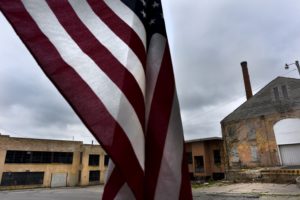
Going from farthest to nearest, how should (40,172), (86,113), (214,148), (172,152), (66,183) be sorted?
(66,183) → (40,172) → (214,148) → (172,152) → (86,113)

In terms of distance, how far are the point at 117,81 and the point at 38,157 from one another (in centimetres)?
3832

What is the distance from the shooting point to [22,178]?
3288cm

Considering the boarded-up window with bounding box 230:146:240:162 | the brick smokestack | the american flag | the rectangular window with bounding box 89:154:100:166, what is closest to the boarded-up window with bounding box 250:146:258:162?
the boarded-up window with bounding box 230:146:240:162

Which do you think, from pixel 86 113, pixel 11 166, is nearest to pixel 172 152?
pixel 86 113

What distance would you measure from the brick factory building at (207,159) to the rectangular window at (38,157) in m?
20.0

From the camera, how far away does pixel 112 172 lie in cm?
169

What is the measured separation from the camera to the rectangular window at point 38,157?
3294 centimetres

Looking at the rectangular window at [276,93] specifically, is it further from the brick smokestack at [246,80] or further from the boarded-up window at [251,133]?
the boarded-up window at [251,133]

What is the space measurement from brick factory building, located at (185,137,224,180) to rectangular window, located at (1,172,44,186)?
72.1 ft

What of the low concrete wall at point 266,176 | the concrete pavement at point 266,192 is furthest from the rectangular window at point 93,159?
the concrete pavement at point 266,192

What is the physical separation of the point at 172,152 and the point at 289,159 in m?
25.9

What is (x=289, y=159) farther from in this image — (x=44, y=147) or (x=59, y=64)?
(x=44, y=147)

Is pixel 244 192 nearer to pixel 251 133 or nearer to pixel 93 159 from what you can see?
pixel 251 133

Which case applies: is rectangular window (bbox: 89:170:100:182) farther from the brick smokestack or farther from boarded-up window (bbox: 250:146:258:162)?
the brick smokestack
